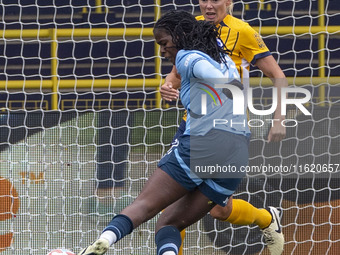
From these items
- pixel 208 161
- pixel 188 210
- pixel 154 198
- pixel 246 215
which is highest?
pixel 208 161

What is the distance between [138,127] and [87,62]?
2.72 metres

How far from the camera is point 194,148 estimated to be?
2.92 meters

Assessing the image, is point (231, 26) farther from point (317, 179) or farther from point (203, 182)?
point (317, 179)

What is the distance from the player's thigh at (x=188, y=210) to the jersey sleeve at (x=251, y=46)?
1009 millimetres

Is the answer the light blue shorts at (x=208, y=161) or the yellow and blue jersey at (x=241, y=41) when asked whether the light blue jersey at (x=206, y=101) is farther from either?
the yellow and blue jersey at (x=241, y=41)

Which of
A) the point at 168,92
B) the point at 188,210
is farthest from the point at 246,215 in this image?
the point at 168,92

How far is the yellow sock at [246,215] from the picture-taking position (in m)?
3.76

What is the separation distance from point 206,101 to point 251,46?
85cm

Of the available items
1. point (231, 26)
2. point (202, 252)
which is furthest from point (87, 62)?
point (231, 26)

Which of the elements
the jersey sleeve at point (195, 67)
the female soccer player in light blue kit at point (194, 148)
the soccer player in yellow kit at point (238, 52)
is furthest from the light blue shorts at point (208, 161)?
the soccer player in yellow kit at point (238, 52)

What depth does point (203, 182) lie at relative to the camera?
9.80ft

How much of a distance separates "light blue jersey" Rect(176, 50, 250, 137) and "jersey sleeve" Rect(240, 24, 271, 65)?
2.26 feet

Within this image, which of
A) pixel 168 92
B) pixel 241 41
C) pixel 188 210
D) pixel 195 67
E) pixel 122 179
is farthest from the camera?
pixel 122 179

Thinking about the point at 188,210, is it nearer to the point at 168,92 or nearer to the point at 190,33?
the point at 168,92
